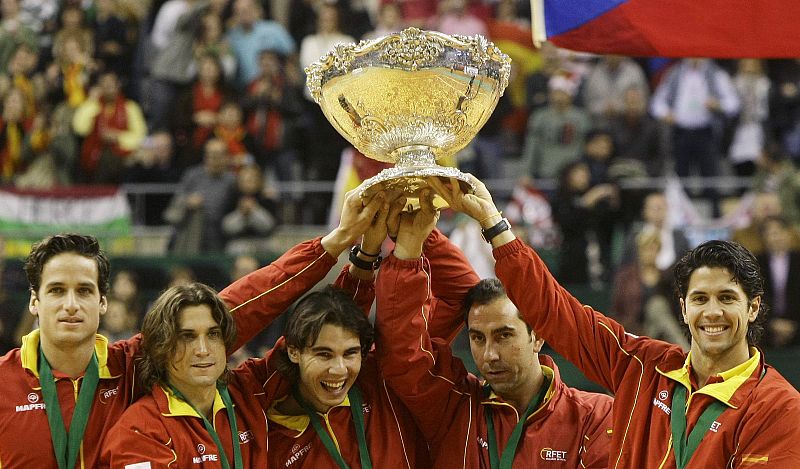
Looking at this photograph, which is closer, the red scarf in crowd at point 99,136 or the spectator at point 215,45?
the red scarf in crowd at point 99,136

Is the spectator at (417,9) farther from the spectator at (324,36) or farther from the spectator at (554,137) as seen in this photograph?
the spectator at (554,137)

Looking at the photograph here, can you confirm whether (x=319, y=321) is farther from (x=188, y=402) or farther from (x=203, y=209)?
(x=203, y=209)

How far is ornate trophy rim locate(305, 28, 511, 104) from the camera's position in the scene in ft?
13.0

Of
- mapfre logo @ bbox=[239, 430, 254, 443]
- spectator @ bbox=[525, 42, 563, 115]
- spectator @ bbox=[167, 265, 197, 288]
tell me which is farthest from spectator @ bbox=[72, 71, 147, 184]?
mapfre logo @ bbox=[239, 430, 254, 443]

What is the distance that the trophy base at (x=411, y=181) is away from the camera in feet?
A: 12.9

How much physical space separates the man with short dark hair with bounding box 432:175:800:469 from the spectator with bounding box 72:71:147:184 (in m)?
6.96

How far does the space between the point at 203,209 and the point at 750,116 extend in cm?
461

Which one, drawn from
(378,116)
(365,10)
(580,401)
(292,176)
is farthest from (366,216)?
(365,10)

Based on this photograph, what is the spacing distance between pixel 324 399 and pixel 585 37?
5.85 feet

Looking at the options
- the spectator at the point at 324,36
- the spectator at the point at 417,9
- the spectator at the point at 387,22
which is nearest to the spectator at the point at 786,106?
the spectator at the point at 417,9

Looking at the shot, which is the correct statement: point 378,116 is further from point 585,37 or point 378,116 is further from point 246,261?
point 246,261

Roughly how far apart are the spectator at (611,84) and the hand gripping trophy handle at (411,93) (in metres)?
6.23

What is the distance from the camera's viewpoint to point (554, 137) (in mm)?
10016

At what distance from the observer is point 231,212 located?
9656mm
